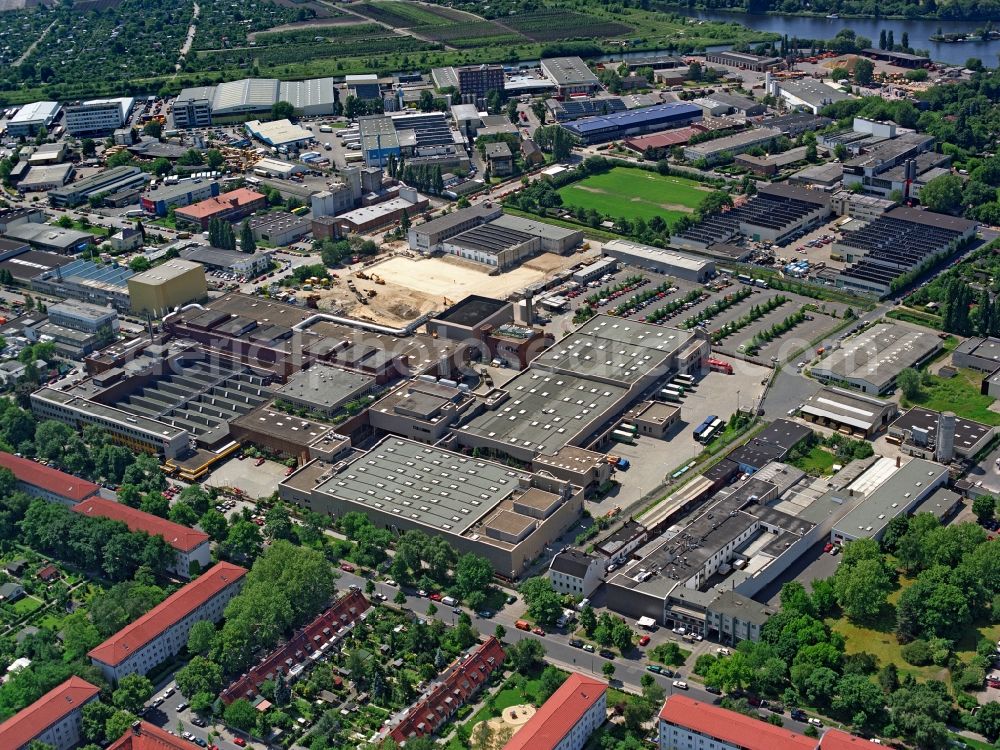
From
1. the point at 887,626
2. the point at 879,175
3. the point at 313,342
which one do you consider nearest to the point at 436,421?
the point at 313,342

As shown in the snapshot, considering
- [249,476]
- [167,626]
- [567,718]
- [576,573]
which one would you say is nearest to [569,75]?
[249,476]

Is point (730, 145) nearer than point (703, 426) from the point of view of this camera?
No

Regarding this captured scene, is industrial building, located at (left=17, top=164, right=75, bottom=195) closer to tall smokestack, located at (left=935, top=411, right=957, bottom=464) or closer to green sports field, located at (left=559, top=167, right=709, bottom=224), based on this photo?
green sports field, located at (left=559, top=167, right=709, bottom=224)

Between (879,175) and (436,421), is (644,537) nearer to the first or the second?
(436,421)

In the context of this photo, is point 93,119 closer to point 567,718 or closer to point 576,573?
point 576,573

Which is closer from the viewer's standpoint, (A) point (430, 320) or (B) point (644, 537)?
(B) point (644, 537)

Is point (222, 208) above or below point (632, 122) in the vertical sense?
below

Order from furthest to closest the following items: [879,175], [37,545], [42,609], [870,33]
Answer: [870,33] < [879,175] < [37,545] < [42,609]

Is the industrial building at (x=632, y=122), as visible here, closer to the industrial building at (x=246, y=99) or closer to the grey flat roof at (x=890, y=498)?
the industrial building at (x=246, y=99)

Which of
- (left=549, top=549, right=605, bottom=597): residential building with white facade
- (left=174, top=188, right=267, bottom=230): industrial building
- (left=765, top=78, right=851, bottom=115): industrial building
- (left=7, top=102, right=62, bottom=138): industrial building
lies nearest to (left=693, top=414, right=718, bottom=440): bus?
(left=549, top=549, right=605, bottom=597): residential building with white facade
